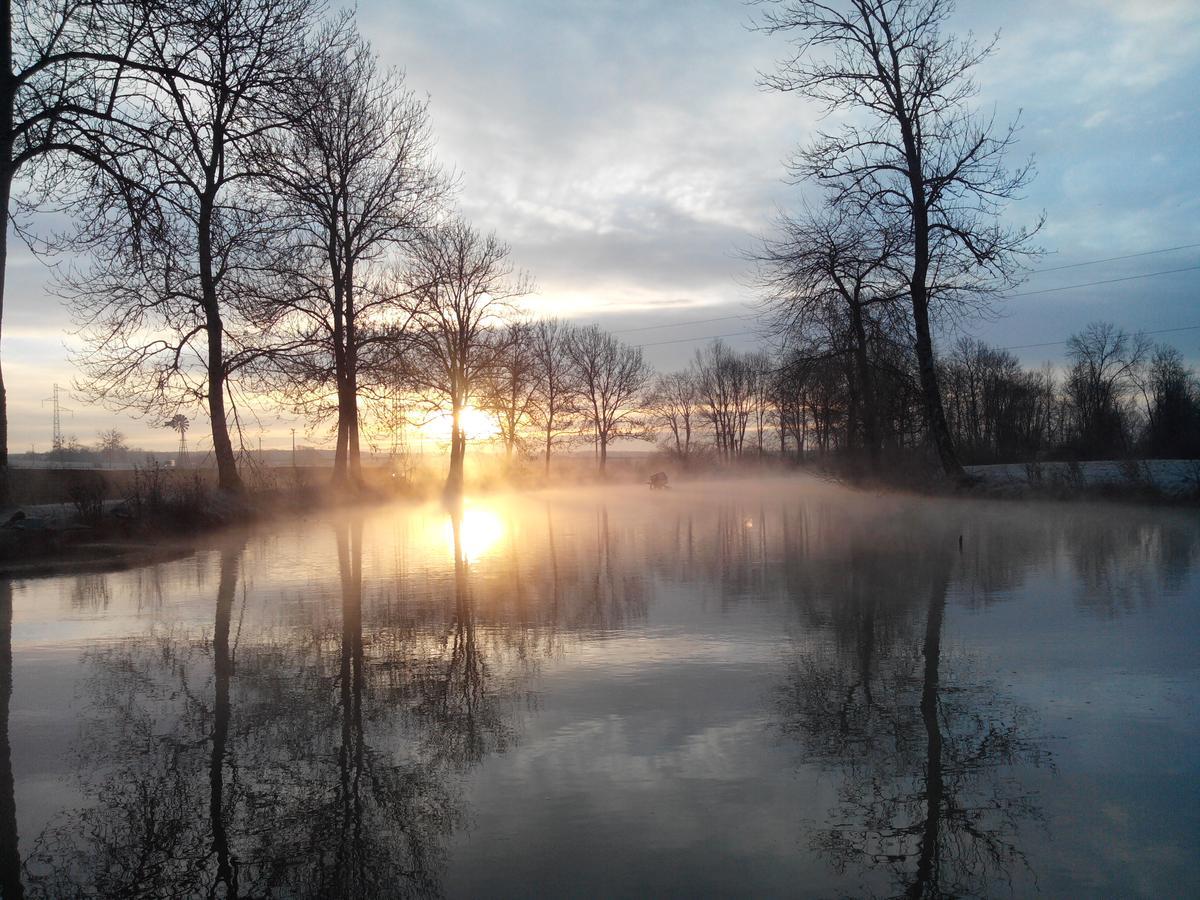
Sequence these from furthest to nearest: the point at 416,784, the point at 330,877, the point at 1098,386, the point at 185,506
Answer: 1. the point at 1098,386
2. the point at 185,506
3. the point at 416,784
4. the point at 330,877

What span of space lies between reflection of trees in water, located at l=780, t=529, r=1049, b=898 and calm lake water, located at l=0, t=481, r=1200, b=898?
0.06 feet

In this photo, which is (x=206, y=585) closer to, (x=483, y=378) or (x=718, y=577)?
(x=718, y=577)

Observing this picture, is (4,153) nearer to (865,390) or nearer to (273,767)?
(273,767)

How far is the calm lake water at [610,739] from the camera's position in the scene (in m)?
3.51

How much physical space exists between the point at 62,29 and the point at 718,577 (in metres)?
13.5

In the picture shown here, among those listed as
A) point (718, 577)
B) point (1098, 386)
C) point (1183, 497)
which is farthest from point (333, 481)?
point (1098, 386)

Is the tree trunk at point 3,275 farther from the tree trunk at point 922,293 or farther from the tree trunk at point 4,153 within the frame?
the tree trunk at point 922,293

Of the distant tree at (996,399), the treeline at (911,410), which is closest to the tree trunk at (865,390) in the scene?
the treeline at (911,410)

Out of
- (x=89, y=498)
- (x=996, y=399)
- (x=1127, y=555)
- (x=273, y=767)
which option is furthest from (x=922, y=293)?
(x=996, y=399)

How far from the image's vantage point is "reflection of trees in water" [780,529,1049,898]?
139 inches

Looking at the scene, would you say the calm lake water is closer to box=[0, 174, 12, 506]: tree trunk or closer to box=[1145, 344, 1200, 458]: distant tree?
box=[0, 174, 12, 506]: tree trunk

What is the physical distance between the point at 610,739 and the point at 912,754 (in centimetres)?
162

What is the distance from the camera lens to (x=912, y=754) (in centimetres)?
455

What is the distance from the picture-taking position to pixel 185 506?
17938 millimetres
